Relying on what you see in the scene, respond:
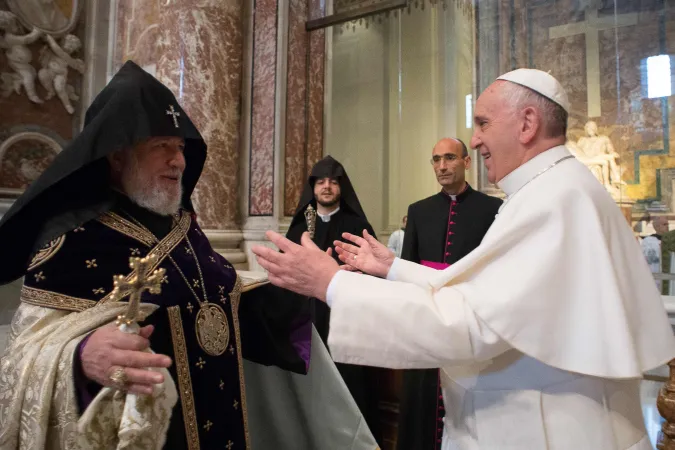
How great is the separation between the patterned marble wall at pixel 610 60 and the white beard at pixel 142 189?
543 cm

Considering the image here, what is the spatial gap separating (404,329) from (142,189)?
4.04 feet

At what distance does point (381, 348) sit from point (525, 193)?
2.26ft

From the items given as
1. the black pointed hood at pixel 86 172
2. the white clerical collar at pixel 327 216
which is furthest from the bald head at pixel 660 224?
the black pointed hood at pixel 86 172

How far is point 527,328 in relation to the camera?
4.31 ft

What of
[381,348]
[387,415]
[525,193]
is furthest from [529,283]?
[387,415]

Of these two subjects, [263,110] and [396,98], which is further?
[396,98]

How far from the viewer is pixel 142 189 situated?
76.3 inches

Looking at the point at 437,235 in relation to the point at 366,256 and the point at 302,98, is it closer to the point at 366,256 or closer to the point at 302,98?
the point at 366,256

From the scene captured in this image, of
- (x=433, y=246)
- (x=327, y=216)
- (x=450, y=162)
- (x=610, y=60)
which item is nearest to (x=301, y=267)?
(x=433, y=246)

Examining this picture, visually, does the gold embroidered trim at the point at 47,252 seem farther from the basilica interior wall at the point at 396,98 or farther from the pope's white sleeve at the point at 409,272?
the basilica interior wall at the point at 396,98

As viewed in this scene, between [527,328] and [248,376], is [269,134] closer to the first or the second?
[248,376]

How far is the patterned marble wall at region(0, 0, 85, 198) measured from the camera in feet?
14.4

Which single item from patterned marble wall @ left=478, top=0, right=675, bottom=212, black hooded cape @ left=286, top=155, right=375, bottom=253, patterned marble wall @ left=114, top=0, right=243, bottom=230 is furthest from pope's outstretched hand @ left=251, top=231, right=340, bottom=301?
patterned marble wall @ left=478, top=0, right=675, bottom=212

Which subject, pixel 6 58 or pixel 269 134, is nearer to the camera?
pixel 6 58
